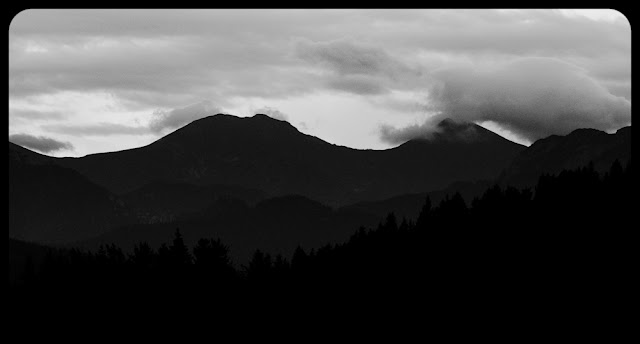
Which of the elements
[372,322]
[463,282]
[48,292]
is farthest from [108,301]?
[463,282]

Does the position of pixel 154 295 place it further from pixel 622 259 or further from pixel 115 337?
pixel 622 259

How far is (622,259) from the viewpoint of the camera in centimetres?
9406

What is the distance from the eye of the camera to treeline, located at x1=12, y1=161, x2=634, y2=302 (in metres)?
99.8

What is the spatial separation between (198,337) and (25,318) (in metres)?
27.0

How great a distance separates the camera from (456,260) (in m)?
115

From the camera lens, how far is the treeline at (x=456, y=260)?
99.8m

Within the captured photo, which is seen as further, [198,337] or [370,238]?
[370,238]

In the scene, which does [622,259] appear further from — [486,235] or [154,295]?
[154,295]

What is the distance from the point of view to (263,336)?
118 metres

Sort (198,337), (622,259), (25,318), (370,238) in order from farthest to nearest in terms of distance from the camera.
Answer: (370,238), (25,318), (198,337), (622,259)

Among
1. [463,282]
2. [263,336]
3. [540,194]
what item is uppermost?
[540,194]

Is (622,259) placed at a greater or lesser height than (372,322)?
greater

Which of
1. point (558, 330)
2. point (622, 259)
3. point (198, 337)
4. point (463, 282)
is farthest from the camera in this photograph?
point (198, 337)

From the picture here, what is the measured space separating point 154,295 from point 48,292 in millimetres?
23380
